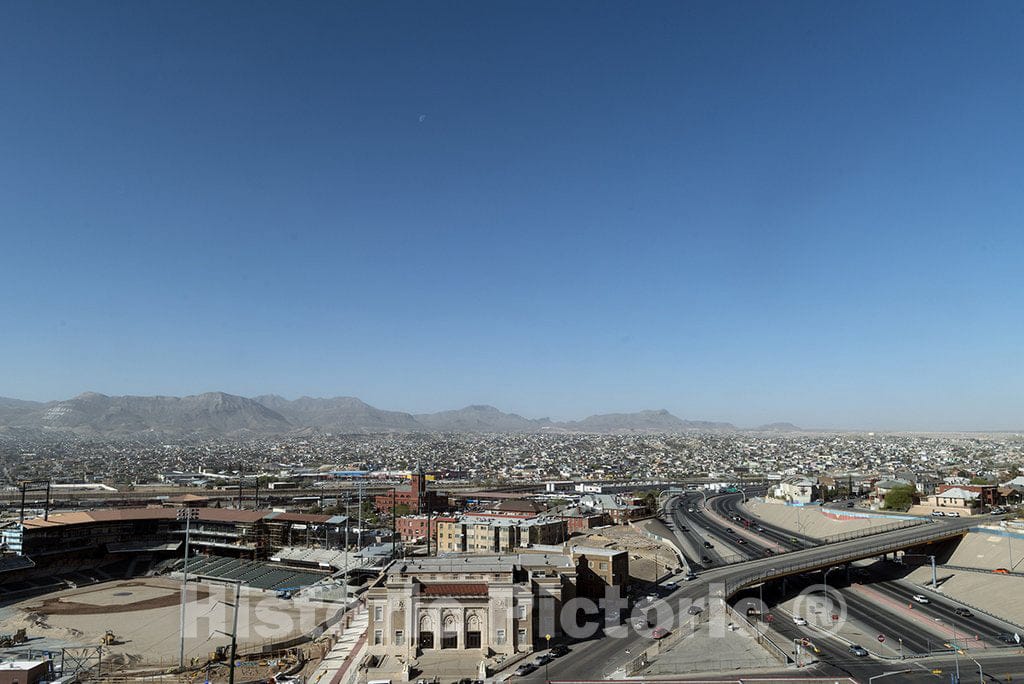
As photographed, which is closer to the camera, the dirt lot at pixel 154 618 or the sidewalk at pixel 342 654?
the sidewalk at pixel 342 654

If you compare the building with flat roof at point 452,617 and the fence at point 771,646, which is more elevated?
the building with flat roof at point 452,617

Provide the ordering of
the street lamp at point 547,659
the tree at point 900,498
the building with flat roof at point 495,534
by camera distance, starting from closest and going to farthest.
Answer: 1. the street lamp at point 547,659
2. the building with flat roof at point 495,534
3. the tree at point 900,498

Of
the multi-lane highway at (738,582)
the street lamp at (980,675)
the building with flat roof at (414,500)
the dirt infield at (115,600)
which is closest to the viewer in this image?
the street lamp at (980,675)

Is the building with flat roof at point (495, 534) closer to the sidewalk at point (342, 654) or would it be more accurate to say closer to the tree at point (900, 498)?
the sidewalk at point (342, 654)

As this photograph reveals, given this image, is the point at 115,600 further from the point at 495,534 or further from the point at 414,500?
the point at 414,500

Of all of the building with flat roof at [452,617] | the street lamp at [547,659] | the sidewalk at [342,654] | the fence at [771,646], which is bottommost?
the sidewalk at [342,654]

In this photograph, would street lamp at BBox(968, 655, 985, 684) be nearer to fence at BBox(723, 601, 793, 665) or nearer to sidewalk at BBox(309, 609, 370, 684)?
fence at BBox(723, 601, 793, 665)

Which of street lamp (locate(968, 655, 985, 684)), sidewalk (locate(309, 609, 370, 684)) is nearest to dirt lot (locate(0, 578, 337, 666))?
sidewalk (locate(309, 609, 370, 684))

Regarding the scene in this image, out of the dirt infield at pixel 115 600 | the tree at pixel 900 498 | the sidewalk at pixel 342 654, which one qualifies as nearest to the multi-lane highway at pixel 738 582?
the sidewalk at pixel 342 654
